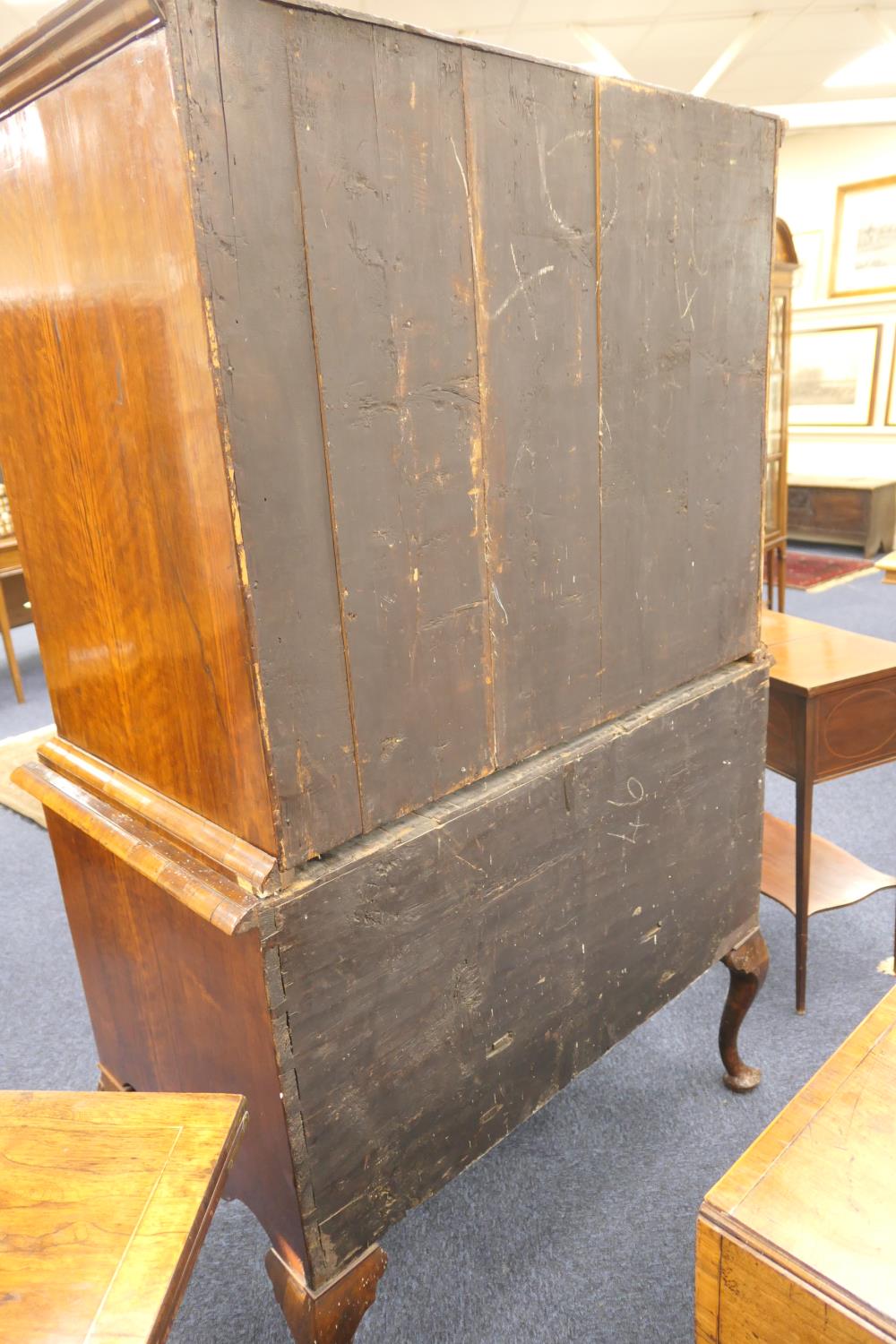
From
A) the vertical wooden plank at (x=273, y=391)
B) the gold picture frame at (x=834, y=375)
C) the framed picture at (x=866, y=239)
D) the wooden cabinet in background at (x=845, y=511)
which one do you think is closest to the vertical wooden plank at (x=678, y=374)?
the vertical wooden plank at (x=273, y=391)

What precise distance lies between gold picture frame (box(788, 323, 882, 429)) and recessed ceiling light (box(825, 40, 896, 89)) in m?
1.52

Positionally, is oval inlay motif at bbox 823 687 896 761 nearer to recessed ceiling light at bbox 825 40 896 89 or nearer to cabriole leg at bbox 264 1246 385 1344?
cabriole leg at bbox 264 1246 385 1344

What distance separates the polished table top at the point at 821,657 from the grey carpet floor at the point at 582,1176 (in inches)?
29.8

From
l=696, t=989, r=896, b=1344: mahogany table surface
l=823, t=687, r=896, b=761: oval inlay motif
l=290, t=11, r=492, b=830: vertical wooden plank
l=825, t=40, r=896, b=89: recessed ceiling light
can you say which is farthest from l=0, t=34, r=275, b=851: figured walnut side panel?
l=825, t=40, r=896, b=89: recessed ceiling light

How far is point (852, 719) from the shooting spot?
1.91 m

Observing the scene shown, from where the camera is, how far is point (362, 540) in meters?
0.89

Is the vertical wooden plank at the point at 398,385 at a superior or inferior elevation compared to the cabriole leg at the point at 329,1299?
superior

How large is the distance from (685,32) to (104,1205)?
17.8 ft

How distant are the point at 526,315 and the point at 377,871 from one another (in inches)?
24.3

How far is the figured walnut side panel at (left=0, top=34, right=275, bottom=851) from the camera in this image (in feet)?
2.51

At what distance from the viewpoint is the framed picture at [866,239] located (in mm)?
6141

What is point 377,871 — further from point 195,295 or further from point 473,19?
point 473,19

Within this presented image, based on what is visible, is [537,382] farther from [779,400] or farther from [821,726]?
[779,400]

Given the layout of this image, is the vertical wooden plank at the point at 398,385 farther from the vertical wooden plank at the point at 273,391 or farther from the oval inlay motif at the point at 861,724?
the oval inlay motif at the point at 861,724
